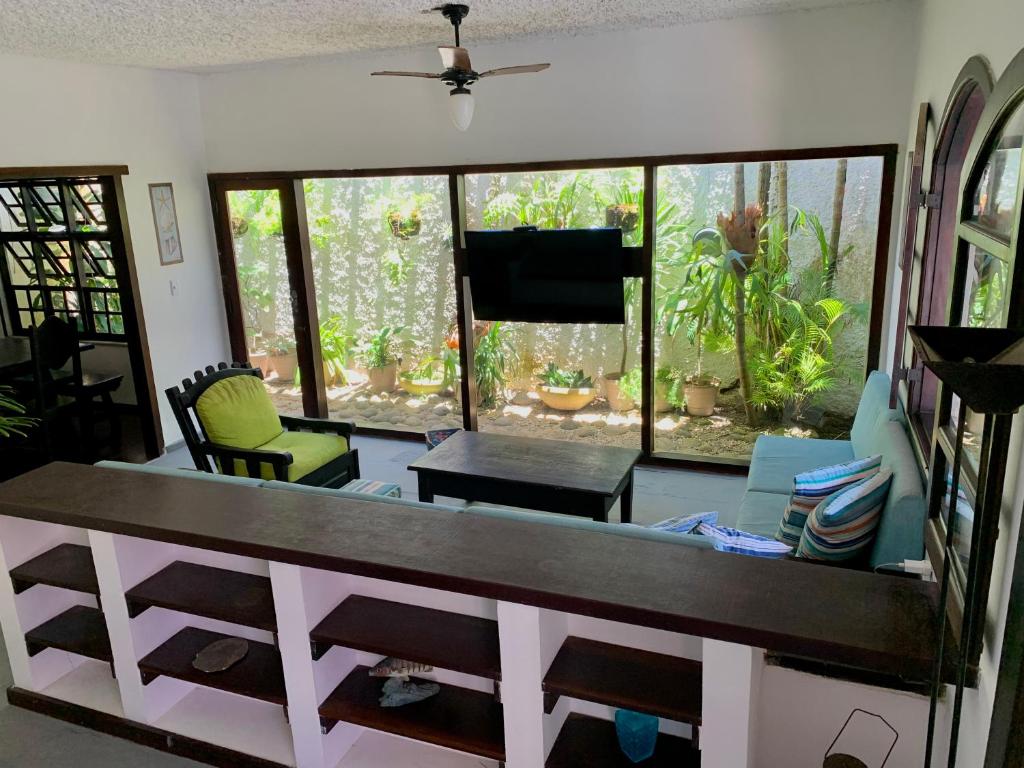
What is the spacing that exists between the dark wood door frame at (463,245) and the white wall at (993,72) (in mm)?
819

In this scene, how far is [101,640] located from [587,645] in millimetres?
1726

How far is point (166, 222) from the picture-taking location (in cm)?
575

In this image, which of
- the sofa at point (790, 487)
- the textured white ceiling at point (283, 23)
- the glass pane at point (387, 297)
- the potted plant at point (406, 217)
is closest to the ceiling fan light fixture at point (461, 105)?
the textured white ceiling at point (283, 23)

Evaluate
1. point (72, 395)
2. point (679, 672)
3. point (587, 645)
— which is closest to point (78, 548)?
point (587, 645)

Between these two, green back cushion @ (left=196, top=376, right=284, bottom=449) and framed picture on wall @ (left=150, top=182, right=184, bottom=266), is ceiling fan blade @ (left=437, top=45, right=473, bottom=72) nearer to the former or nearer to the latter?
green back cushion @ (left=196, top=376, right=284, bottom=449)

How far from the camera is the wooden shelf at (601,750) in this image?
2.08 metres

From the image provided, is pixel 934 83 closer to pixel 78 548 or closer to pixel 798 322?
pixel 798 322

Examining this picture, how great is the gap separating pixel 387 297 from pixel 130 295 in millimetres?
1766

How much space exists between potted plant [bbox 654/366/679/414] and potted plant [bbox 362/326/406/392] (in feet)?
6.35

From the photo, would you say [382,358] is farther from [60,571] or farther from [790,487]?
[60,571]

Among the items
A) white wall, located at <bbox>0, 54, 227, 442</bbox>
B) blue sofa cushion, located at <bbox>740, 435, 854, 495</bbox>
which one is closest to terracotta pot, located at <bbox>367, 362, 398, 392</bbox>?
white wall, located at <bbox>0, 54, 227, 442</bbox>

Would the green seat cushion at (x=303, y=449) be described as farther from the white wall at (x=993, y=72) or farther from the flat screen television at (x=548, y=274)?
the white wall at (x=993, y=72)

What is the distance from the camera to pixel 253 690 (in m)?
2.42

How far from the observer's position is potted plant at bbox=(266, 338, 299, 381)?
6309 millimetres
